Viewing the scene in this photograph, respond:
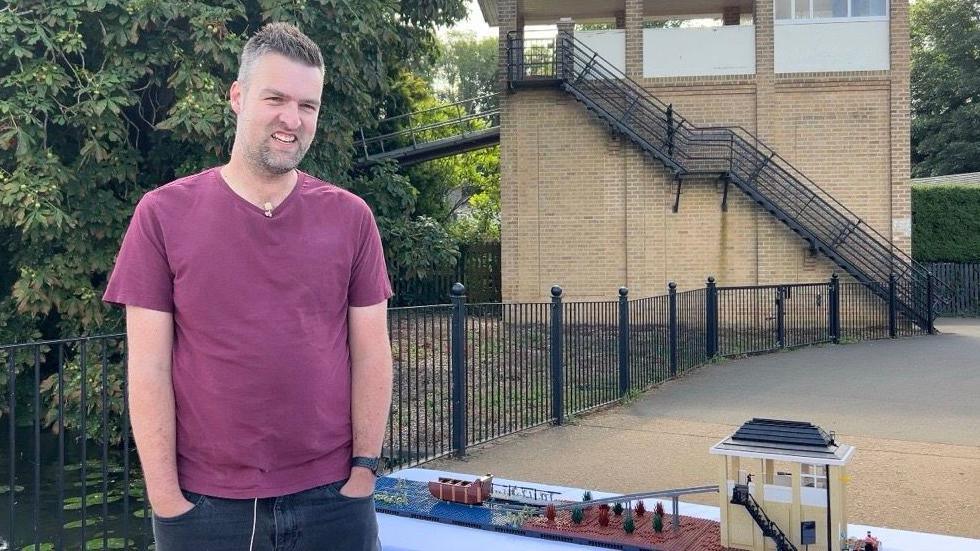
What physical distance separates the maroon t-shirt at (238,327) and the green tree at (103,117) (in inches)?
343

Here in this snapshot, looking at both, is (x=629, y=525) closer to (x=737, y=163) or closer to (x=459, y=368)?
(x=459, y=368)

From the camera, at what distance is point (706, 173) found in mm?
18859

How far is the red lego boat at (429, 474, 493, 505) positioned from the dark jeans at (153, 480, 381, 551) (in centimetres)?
264

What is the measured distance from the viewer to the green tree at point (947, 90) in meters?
39.6

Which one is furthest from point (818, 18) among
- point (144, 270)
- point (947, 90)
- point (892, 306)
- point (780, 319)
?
point (947, 90)

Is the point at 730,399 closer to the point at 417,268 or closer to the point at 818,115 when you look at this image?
the point at 417,268

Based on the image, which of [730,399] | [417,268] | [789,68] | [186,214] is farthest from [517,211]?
[186,214]

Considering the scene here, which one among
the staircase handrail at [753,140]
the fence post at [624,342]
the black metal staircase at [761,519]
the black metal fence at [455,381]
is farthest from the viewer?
the staircase handrail at [753,140]

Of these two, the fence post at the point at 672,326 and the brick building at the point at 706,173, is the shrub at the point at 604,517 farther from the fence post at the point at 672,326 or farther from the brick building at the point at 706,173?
the brick building at the point at 706,173

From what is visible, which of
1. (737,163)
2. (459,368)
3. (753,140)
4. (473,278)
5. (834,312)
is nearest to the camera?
(459,368)

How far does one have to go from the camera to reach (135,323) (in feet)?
8.22

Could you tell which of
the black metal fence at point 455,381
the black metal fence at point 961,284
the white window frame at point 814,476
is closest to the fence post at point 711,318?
the black metal fence at point 455,381

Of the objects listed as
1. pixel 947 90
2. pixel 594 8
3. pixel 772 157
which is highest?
pixel 947 90

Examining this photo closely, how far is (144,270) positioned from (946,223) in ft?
88.4
